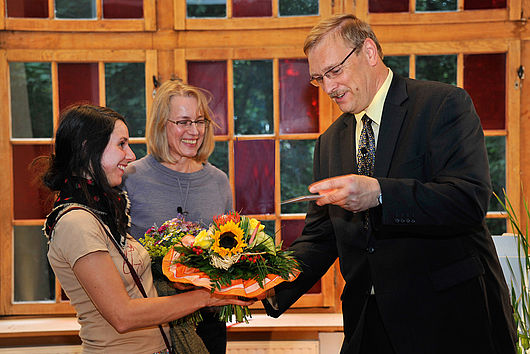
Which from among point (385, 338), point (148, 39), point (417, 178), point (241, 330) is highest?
point (148, 39)

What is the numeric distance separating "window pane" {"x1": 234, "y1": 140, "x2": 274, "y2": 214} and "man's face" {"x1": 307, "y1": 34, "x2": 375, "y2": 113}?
1527mm

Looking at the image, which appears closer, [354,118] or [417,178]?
[417,178]

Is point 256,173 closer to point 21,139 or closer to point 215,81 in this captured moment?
point 215,81

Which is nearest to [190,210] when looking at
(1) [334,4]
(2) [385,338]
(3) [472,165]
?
(2) [385,338]

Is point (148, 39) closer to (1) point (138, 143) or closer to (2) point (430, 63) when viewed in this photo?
(1) point (138, 143)

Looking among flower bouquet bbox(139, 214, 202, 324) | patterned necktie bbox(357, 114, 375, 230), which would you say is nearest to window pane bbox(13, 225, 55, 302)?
flower bouquet bbox(139, 214, 202, 324)

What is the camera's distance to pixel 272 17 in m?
3.27

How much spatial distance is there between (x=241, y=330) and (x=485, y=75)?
2.12m

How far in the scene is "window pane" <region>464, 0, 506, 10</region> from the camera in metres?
3.25

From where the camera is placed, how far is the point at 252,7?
3.30 m

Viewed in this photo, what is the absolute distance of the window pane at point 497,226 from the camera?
10.7ft

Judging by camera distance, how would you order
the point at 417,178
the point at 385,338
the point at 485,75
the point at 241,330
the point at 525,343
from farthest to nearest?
the point at 485,75, the point at 241,330, the point at 525,343, the point at 385,338, the point at 417,178

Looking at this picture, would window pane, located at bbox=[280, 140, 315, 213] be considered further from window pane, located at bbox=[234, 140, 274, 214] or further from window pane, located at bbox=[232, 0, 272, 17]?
window pane, located at bbox=[232, 0, 272, 17]

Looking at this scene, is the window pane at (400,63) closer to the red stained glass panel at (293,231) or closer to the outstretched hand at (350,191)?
the red stained glass panel at (293,231)
